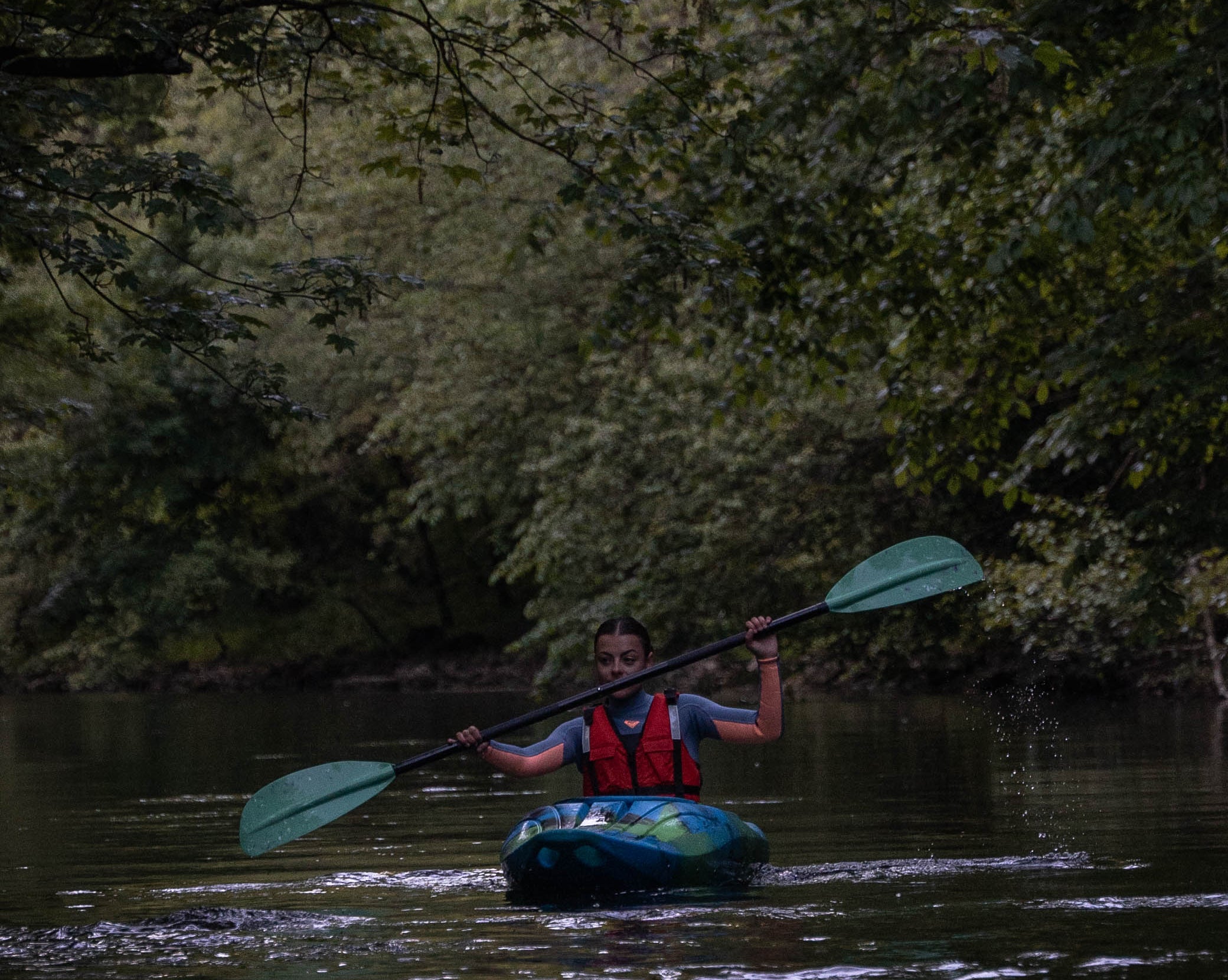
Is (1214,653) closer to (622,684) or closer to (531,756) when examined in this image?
(531,756)

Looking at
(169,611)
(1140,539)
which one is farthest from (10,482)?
(169,611)

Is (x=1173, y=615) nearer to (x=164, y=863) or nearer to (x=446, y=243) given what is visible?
(x=164, y=863)

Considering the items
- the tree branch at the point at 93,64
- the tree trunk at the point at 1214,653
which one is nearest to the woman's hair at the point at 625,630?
the tree branch at the point at 93,64

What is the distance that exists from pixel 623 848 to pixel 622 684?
66 cm

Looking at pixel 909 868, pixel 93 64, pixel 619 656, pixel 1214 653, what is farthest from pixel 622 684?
pixel 1214 653

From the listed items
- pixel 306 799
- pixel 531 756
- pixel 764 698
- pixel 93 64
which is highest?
pixel 93 64

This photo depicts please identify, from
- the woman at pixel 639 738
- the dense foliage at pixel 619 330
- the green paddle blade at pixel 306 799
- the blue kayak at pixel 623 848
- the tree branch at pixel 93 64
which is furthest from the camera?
the dense foliage at pixel 619 330

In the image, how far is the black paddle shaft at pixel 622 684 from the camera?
630 cm

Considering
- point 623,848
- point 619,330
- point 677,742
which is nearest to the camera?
point 623,848

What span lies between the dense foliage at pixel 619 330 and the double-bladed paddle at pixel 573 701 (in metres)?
1.54

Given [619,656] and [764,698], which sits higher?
[619,656]

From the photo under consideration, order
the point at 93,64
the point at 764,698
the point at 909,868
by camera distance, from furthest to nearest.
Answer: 1. the point at 93,64
2. the point at 909,868
3. the point at 764,698

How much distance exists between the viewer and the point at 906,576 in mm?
7098

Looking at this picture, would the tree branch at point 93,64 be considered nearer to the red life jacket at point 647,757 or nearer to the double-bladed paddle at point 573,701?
the double-bladed paddle at point 573,701
